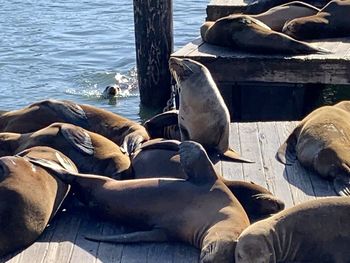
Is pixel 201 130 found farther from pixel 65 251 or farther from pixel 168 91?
pixel 168 91

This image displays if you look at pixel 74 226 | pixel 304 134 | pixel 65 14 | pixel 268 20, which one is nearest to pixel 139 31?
pixel 268 20

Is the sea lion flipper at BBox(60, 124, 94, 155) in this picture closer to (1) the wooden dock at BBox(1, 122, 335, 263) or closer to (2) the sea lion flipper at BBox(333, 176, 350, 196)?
(1) the wooden dock at BBox(1, 122, 335, 263)

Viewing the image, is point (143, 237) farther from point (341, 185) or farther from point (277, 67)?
point (277, 67)

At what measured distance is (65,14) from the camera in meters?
18.9

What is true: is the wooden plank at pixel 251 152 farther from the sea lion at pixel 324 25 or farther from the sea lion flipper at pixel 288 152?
the sea lion at pixel 324 25

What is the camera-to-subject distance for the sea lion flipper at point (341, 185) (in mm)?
5492

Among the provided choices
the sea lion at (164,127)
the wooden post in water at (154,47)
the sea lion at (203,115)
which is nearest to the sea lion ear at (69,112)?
the sea lion at (164,127)

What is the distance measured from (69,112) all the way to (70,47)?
8951 millimetres

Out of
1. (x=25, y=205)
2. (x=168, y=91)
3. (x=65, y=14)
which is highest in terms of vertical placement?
(x=25, y=205)

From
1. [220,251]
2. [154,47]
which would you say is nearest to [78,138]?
[220,251]

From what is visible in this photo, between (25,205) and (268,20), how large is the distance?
17.4 ft

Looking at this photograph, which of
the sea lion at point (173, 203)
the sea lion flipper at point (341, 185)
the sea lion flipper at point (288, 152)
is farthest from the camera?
the sea lion flipper at point (288, 152)

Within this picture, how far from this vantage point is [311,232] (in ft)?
14.6

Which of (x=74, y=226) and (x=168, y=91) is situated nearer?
(x=74, y=226)
